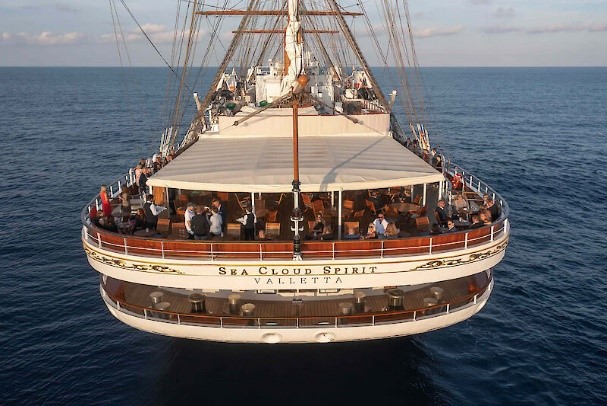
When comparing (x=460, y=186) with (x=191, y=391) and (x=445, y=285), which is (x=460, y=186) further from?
(x=191, y=391)

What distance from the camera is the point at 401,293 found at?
14625mm

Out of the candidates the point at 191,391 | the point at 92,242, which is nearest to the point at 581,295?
the point at 191,391

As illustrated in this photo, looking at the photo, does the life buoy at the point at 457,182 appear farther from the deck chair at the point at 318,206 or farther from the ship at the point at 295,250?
the deck chair at the point at 318,206

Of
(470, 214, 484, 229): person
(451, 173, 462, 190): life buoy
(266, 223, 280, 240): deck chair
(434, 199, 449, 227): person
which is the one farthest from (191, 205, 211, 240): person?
(451, 173, 462, 190): life buoy

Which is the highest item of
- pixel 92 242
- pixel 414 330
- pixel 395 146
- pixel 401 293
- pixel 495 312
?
pixel 395 146

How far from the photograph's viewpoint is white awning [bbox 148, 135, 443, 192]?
49.9 ft

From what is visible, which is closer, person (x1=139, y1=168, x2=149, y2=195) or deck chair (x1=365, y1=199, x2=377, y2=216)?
Result: deck chair (x1=365, y1=199, x2=377, y2=216)

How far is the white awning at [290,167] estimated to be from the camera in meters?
15.2

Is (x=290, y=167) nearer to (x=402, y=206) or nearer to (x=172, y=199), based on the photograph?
(x=402, y=206)

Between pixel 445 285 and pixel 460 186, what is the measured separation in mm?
5771

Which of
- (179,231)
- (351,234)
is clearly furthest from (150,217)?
(351,234)

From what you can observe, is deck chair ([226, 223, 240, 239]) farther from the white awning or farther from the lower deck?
the lower deck

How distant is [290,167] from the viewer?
16.8 meters

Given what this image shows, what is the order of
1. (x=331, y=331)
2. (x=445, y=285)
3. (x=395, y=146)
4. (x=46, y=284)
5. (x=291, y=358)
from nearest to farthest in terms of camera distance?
(x=331, y=331)
(x=445, y=285)
(x=291, y=358)
(x=395, y=146)
(x=46, y=284)
